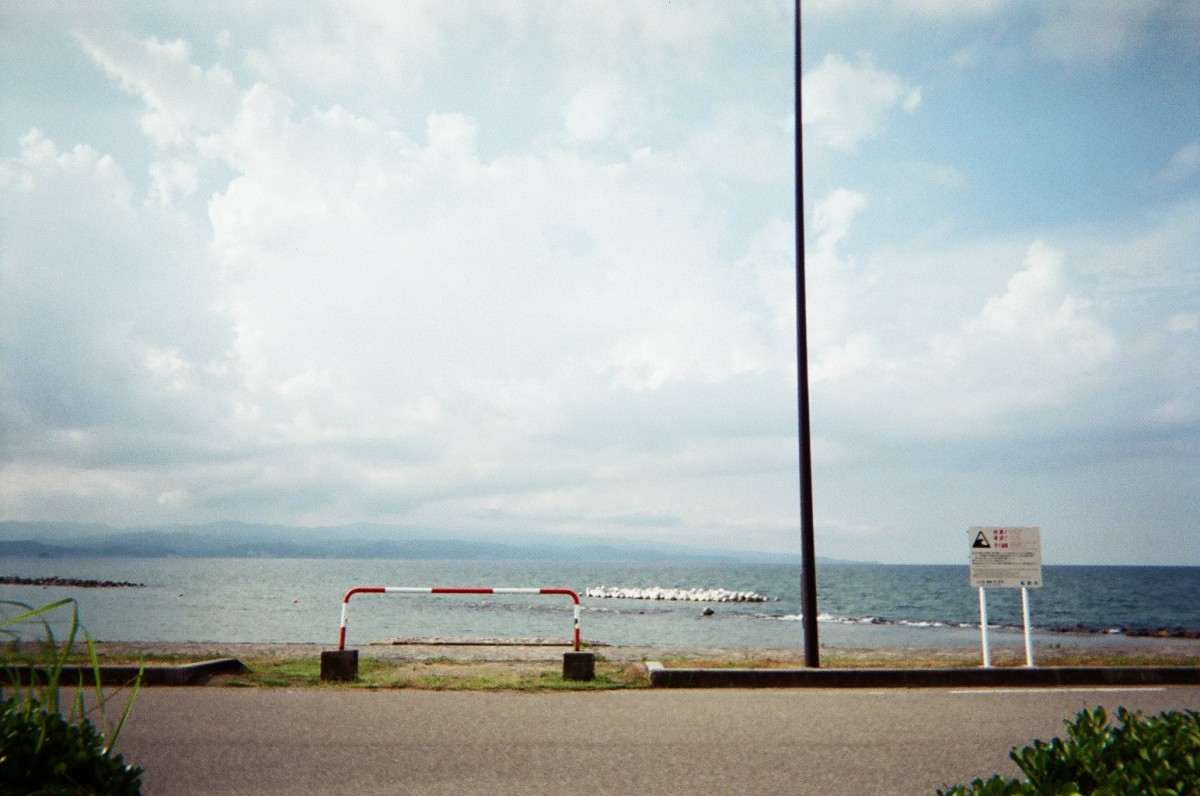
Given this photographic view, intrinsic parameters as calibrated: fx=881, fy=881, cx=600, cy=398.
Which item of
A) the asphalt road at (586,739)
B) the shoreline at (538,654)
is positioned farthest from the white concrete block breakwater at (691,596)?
the asphalt road at (586,739)

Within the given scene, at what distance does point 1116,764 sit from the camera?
2.75 m

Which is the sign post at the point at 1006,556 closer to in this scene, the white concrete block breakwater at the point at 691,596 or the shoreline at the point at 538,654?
the shoreline at the point at 538,654

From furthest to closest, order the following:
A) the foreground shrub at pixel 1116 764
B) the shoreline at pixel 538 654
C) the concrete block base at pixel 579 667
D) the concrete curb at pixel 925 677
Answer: the shoreline at pixel 538 654, the concrete block base at pixel 579 667, the concrete curb at pixel 925 677, the foreground shrub at pixel 1116 764

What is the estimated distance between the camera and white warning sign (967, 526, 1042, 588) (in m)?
12.0

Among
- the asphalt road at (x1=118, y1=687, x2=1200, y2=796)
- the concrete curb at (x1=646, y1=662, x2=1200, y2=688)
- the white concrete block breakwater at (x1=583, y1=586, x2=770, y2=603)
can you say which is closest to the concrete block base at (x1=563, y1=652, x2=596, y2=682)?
the concrete curb at (x1=646, y1=662, x2=1200, y2=688)

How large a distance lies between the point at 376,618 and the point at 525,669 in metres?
30.1

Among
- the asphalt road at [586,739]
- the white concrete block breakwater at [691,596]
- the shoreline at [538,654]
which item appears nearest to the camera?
the asphalt road at [586,739]

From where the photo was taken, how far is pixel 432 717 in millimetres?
8023

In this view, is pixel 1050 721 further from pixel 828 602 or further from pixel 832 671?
pixel 828 602

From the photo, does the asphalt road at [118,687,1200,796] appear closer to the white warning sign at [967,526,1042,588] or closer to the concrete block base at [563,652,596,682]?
the concrete block base at [563,652,596,682]

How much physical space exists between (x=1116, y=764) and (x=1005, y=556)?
10.2 metres

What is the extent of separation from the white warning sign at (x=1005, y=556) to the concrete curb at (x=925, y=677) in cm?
144

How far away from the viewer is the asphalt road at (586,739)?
5.82 m

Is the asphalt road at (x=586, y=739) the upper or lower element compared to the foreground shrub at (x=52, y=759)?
lower
